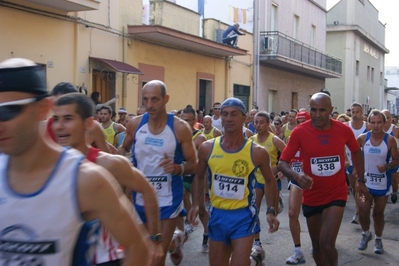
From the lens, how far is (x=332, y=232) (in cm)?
591

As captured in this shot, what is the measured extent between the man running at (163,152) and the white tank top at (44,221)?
11.8 ft

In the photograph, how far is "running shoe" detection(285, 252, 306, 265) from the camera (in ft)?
24.8

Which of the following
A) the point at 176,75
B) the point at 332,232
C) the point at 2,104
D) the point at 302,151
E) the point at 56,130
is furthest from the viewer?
the point at 176,75

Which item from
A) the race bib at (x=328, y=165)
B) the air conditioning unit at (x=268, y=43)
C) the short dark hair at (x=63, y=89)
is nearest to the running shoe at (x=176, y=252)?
the race bib at (x=328, y=165)

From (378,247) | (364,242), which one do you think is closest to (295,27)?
(364,242)

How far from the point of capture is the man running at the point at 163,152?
5.85m

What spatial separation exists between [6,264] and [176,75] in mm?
18314

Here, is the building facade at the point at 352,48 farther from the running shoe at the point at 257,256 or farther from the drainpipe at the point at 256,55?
the running shoe at the point at 257,256

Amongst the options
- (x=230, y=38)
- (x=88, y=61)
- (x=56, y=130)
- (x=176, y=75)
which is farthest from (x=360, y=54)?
(x=56, y=130)

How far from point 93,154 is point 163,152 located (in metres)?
1.98

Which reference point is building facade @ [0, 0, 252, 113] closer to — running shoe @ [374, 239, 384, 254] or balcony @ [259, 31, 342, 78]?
balcony @ [259, 31, 342, 78]

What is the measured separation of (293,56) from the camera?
28.9m

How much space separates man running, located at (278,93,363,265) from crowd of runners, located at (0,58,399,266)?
1 centimetres

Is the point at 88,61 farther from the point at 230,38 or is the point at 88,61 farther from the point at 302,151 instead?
the point at 302,151
